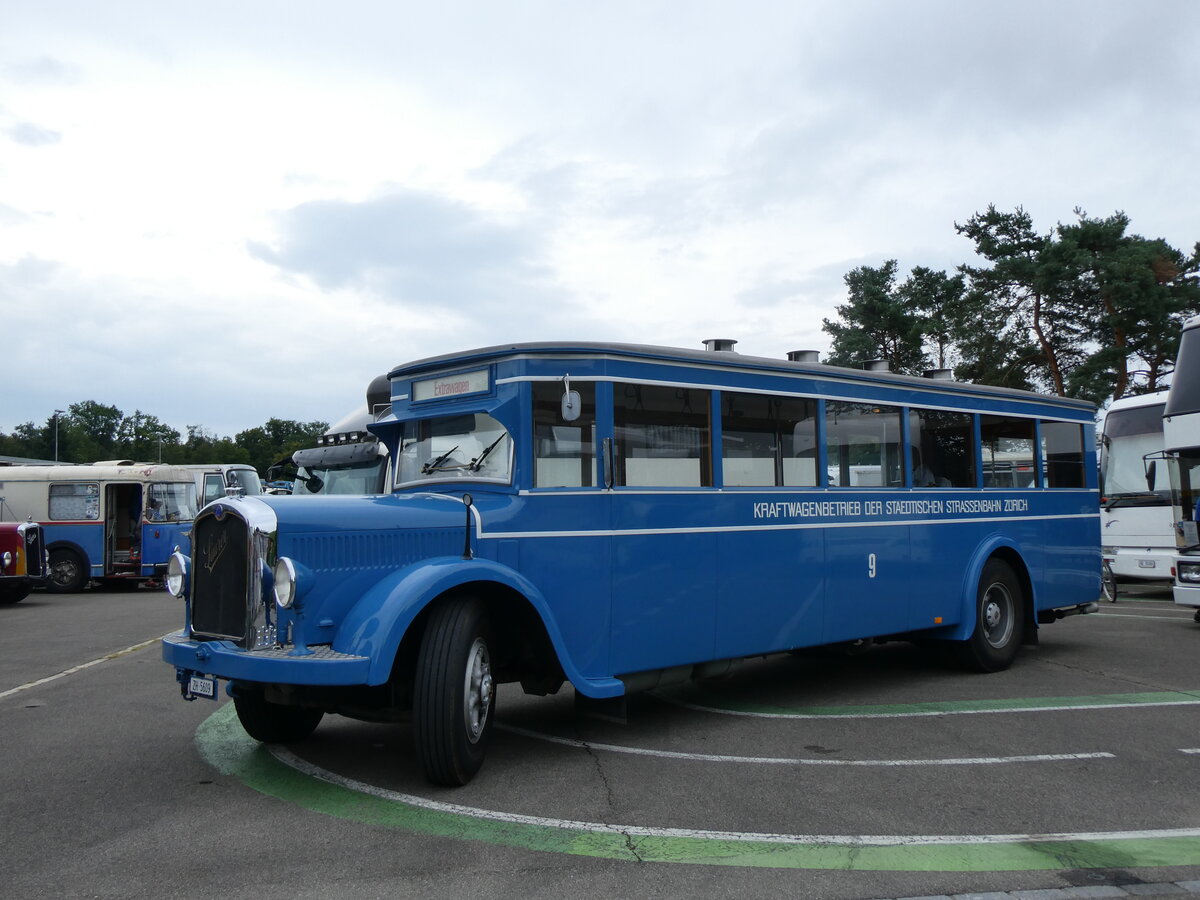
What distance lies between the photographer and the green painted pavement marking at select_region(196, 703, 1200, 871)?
175 inches

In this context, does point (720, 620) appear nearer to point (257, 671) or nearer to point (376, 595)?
point (376, 595)

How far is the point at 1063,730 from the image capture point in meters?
6.93

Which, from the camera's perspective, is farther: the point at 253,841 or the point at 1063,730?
the point at 1063,730

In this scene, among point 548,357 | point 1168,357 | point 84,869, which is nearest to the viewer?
point 84,869

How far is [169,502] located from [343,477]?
706cm

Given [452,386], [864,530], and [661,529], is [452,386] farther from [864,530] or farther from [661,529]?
[864,530]

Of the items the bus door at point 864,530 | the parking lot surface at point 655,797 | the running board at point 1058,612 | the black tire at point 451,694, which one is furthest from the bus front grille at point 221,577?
the running board at point 1058,612

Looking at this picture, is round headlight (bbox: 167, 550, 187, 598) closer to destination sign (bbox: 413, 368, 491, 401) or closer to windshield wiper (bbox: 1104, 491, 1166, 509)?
destination sign (bbox: 413, 368, 491, 401)

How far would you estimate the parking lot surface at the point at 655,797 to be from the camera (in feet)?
14.1

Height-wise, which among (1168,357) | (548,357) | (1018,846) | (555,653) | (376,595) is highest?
(1168,357)

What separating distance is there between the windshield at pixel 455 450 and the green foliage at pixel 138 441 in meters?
105

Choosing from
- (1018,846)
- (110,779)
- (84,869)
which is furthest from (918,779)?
(110,779)

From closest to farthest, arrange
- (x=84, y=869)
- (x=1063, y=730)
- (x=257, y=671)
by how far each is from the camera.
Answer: (x=84, y=869)
(x=257, y=671)
(x=1063, y=730)

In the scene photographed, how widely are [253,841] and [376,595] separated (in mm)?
1334
